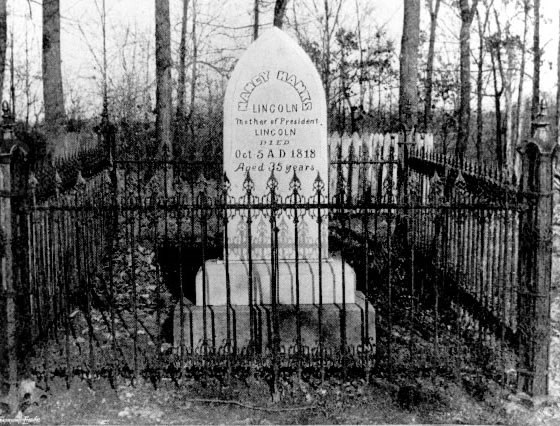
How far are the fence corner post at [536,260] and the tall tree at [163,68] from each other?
10.5m

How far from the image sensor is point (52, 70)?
13289 mm

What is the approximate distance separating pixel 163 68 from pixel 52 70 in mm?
2458

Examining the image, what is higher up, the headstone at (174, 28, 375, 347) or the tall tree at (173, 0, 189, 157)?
the tall tree at (173, 0, 189, 157)

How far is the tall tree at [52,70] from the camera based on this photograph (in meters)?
13.1

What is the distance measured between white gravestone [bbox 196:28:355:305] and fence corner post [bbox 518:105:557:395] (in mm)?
1543

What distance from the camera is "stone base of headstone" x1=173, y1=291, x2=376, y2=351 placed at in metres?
5.39

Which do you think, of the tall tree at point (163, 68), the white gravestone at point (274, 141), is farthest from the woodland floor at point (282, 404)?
the tall tree at point (163, 68)

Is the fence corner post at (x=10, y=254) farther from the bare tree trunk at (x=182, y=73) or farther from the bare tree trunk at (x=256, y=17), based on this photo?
the bare tree trunk at (x=256, y=17)

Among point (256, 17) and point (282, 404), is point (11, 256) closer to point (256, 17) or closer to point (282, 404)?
point (282, 404)

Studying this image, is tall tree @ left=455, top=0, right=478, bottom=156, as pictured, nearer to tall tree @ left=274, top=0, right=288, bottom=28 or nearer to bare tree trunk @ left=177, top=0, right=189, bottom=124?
tall tree @ left=274, top=0, right=288, bottom=28

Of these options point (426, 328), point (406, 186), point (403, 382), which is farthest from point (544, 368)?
point (406, 186)

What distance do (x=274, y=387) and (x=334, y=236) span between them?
5007 millimetres

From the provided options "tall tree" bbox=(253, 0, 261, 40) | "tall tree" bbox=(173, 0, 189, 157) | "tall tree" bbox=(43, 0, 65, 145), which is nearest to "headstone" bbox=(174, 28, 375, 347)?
"tall tree" bbox=(43, 0, 65, 145)

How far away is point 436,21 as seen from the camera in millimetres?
28172
